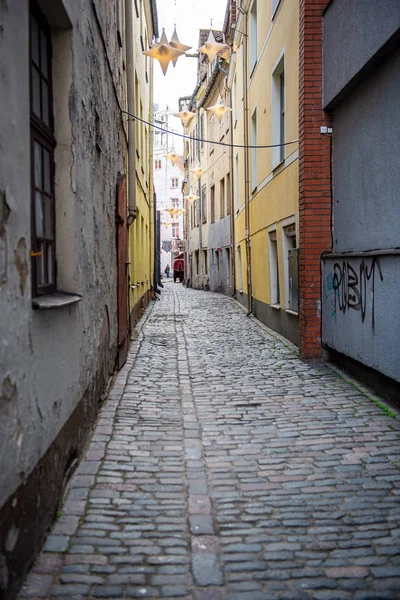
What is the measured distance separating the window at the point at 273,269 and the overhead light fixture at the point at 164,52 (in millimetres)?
4033

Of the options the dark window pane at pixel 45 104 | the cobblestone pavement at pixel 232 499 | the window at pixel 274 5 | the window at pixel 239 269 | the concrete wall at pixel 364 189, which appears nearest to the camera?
the cobblestone pavement at pixel 232 499

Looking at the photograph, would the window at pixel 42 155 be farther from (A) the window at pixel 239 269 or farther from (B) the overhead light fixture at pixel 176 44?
(A) the window at pixel 239 269

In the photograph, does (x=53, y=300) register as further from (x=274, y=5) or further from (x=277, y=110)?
(x=274, y=5)

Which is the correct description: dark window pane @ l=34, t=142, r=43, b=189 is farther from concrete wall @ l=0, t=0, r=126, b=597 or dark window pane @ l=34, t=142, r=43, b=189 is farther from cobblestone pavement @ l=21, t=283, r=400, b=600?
cobblestone pavement @ l=21, t=283, r=400, b=600

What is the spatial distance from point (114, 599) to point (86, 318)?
2635mm

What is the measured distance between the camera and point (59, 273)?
4496mm

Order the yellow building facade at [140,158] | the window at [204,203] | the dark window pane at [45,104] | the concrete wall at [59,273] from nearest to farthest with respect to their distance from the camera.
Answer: the concrete wall at [59,273] → the dark window pane at [45,104] → the yellow building facade at [140,158] → the window at [204,203]

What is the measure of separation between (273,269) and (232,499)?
9.20m

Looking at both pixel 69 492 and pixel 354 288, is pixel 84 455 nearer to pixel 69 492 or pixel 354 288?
pixel 69 492

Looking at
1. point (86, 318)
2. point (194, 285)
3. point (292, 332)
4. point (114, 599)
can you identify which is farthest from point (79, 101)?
point (194, 285)

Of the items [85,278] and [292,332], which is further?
[292,332]

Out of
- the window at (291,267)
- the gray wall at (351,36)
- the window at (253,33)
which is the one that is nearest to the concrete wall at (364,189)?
the gray wall at (351,36)

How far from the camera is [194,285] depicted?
35562 mm

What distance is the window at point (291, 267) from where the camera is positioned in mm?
9777
